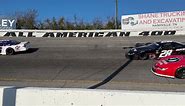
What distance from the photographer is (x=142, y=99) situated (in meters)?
5.49

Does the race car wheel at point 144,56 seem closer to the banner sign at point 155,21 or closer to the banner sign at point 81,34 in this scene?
the banner sign at point 81,34

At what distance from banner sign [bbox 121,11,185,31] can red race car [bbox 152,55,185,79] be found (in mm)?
25638

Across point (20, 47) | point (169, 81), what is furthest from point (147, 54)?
point (20, 47)

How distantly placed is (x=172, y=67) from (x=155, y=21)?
26.9 meters

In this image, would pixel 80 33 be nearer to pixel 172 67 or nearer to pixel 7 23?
pixel 7 23

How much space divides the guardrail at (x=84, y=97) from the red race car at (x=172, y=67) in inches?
330

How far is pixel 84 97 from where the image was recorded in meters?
5.68

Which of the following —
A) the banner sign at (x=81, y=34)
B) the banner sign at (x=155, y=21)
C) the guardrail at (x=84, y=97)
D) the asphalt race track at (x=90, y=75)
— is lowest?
the banner sign at (x=81, y=34)

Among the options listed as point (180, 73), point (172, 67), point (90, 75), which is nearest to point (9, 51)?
point (90, 75)

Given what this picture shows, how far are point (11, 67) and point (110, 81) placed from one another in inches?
258

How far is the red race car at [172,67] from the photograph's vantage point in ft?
44.5

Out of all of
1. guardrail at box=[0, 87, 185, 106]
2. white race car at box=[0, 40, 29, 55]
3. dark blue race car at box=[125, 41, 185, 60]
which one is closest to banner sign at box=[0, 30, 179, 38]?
white race car at box=[0, 40, 29, 55]

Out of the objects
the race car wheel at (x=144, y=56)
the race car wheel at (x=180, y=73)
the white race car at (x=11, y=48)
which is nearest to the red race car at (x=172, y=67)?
the race car wheel at (x=180, y=73)

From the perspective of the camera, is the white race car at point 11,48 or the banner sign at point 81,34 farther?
the banner sign at point 81,34
